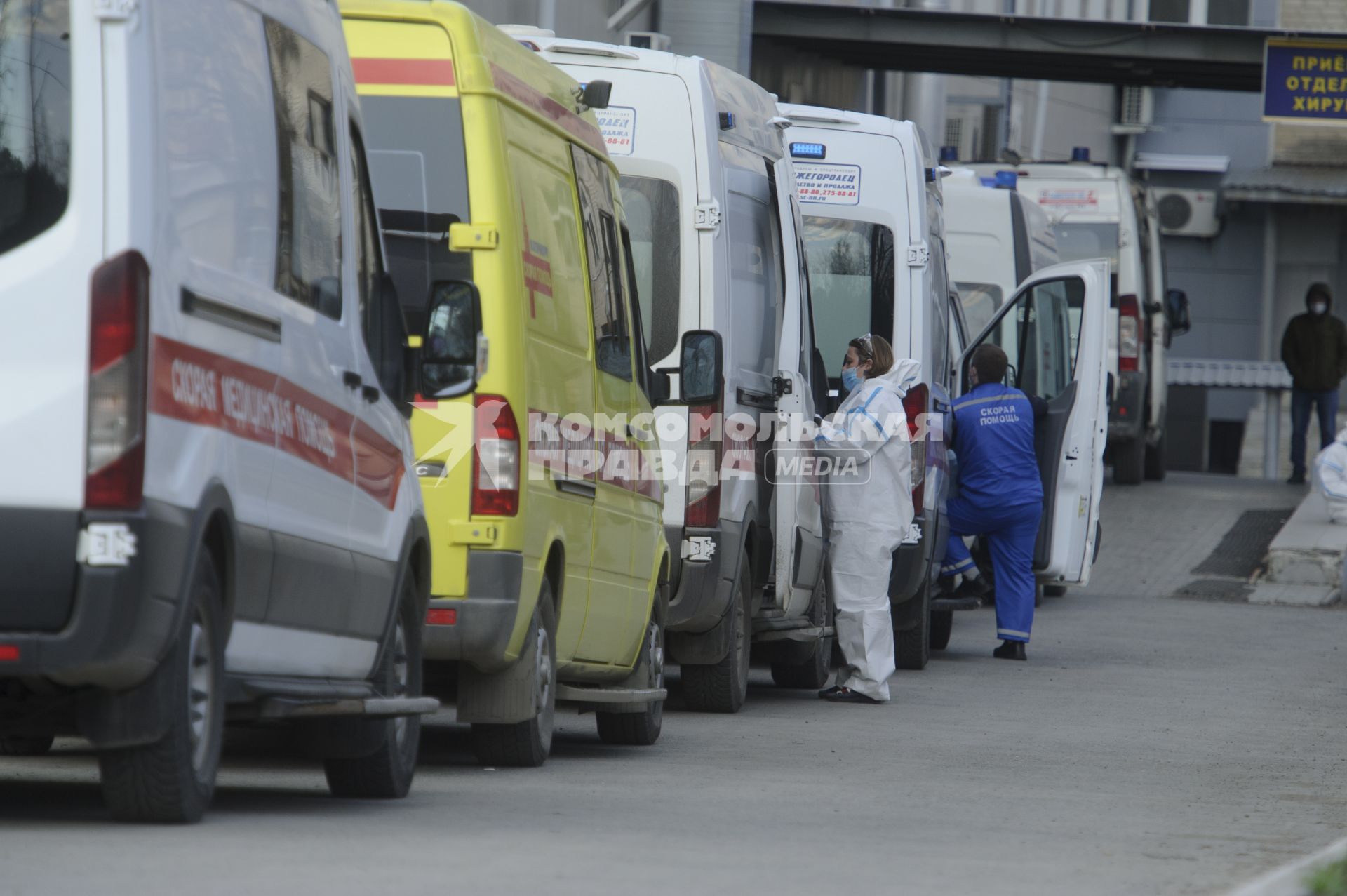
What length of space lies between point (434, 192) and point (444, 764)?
2198mm

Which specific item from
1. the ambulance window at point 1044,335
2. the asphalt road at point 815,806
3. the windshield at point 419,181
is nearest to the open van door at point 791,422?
the asphalt road at point 815,806

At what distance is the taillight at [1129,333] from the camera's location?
25500 millimetres

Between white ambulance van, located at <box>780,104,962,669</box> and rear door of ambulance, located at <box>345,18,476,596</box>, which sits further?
white ambulance van, located at <box>780,104,962,669</box>

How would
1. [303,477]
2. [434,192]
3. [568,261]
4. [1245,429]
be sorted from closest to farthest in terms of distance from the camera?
[303,477] → [434,192] → [568,261] → [1245,429]

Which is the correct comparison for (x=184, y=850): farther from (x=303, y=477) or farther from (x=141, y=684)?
(x=303, y=477)

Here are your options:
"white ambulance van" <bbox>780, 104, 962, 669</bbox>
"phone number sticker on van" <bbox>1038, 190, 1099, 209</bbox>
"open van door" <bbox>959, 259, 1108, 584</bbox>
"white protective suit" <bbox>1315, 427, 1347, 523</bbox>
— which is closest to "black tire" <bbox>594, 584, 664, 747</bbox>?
"white ambulance van" <bbox>780, 104, 962, 669</bbox>

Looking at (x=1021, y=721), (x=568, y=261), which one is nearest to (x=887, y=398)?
(x=1021, y=721)

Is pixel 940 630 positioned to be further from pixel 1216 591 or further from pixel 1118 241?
pixel 1118 241

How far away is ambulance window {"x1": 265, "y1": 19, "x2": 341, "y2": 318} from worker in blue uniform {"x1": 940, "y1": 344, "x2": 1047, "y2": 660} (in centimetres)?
880

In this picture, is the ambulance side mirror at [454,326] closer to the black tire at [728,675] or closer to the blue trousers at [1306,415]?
the black tire at [728,675]

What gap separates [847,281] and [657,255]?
3301 millimetres

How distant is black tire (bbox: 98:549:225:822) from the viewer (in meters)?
5.76

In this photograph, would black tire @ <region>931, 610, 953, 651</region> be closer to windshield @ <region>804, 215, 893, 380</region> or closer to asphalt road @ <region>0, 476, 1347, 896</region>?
asphalt road @ <region>0, 476, 1347, 896</region>

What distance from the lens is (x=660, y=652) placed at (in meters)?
10.1
